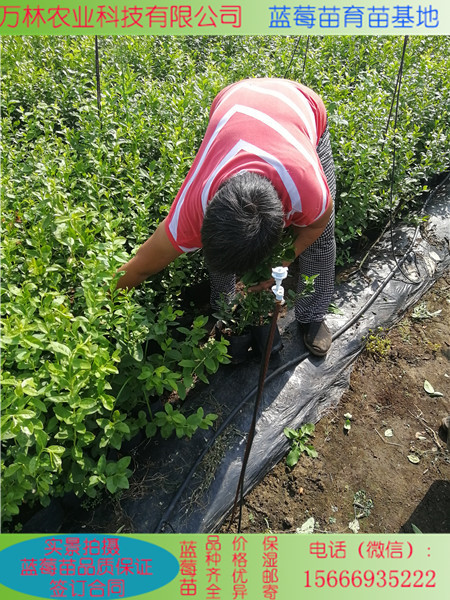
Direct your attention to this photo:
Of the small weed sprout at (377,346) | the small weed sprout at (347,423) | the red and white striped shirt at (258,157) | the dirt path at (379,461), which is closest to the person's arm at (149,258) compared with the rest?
the red and white striped shirt at (258,157)

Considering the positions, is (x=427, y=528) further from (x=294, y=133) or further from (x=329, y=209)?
(x=294, y=133)

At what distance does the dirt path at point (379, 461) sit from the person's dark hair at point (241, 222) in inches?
60.7

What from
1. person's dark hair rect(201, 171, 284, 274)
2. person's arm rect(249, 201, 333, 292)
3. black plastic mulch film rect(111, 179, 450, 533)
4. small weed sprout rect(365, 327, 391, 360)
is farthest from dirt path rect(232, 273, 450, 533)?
person's dark hair rect(201, 171, 284, 274)

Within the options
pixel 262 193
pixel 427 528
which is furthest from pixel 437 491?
pixel 262 193

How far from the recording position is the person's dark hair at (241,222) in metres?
1.64

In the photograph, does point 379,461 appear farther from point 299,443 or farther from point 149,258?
point 149,258

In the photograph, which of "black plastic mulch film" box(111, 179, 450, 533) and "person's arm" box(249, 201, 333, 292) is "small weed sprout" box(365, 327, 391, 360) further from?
"person's arm" box(249, 201, 333, 292)

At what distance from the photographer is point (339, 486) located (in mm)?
2705

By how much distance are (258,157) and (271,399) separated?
5.02 feet

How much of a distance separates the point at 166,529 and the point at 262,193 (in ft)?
5.54

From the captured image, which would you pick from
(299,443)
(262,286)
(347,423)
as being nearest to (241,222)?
(262,286)

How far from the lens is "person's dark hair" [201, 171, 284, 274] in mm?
1640

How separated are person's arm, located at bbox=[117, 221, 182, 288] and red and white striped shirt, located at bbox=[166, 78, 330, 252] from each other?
5cm

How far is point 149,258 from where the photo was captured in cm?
213
